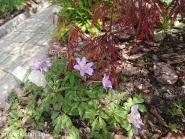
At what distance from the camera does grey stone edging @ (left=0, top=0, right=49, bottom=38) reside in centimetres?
418

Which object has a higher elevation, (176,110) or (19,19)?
(19,19)

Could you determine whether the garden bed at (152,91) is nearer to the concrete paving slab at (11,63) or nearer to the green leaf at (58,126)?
the green leaf at (58,126)

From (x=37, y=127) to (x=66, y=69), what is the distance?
2.04ft

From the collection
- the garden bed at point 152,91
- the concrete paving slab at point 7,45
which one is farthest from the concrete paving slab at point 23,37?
the garden bed at point 152,91

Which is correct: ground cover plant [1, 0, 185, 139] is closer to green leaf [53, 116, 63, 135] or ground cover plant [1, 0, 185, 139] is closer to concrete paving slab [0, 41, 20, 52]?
green leaf [53, 116, 63, 135]

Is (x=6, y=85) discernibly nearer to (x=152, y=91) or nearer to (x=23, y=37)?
(x=23, y=37)

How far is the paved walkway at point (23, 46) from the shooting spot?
115 inches

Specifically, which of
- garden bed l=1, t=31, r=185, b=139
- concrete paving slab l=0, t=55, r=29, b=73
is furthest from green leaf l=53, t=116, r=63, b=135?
concrete paving slab l=0, t=55, r=29, b=73

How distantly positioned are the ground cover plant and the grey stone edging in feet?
7.37

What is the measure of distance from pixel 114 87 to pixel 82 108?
61 centimetres

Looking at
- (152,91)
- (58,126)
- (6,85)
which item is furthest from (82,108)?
(6,85)

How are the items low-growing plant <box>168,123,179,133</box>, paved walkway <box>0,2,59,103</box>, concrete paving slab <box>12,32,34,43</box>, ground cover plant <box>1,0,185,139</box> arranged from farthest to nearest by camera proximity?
concrete paving slab <box>12,32,34,43</box>, paved walkway <box>0,2,59,103</box>, low-growing plant <box>168,123,179,133</box>, ground cover plant <box>1,0,185,139</box>

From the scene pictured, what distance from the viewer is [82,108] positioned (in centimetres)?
159

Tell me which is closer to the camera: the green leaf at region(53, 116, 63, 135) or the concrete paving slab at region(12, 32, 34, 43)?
the green leaf at region(53, 116, 63, 135)
